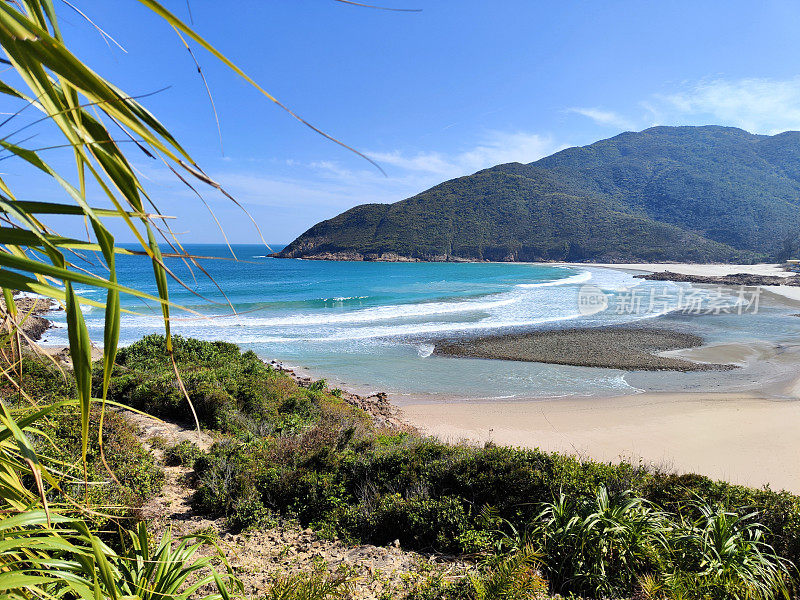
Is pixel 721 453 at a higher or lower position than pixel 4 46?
lower

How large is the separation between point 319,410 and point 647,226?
4265 inches

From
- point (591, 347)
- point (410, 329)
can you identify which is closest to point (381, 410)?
point (591, 347)

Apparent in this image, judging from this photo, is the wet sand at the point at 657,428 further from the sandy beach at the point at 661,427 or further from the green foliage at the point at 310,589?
the green foliage at the point at 310,589

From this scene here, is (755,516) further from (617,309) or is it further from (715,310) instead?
(715,310)

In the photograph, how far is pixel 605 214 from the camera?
10394cm

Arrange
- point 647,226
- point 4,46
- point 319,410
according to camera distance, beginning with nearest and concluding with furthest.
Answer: point 4,46, point 319,410, point 647,226

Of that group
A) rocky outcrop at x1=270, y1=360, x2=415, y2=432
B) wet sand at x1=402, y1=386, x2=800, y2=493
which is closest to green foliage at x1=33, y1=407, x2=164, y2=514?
rocky outcrop at x1=270, y1=360, x2=415, y2=432

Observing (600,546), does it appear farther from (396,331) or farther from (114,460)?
(396,331)

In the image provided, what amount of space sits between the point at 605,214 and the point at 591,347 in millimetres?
97370

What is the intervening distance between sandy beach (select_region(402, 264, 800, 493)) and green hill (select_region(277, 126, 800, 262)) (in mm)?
85197

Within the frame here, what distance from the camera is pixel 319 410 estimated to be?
8.38 meters

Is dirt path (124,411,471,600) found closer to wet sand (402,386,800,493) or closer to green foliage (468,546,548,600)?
green foliage (468,546,548,600)

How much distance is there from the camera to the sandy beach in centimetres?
816

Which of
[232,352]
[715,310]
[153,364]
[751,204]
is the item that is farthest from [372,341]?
[751,204]
